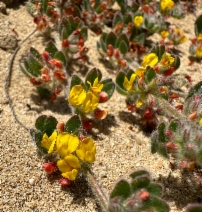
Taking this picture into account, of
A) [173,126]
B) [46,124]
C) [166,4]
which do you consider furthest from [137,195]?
[166,4]

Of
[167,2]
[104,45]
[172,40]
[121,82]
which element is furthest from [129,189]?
[167,2]

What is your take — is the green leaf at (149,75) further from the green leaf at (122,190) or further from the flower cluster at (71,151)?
the green leaf at (122,190)

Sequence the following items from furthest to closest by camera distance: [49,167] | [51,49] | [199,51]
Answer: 1. [199,51]
2. [51,49]
3. [49,167]

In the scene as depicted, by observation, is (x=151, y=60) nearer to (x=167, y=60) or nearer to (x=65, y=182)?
(x=167, y=60)

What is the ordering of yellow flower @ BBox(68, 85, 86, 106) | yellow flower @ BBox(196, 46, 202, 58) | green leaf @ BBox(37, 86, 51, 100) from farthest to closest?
yellow flower @ BBox(196, 46, 202, 58)
green leaf @ BBox(37, 86, 51, 100)
yellow flower @ BBox(68, 85, 86, 106)

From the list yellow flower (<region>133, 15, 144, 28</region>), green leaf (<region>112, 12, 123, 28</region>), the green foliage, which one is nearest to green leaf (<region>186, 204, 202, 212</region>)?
the green foliage

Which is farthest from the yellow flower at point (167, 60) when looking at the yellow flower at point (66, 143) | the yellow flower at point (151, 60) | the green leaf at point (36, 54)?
the yellow flower at point (66, 143)

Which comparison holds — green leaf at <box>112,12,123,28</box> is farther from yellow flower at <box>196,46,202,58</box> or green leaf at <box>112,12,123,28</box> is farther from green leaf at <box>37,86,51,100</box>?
green leaf at <box>37,86,51,100</box>
